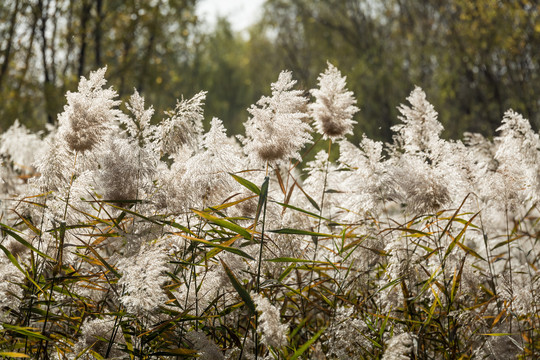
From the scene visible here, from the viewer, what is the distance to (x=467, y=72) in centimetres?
1208

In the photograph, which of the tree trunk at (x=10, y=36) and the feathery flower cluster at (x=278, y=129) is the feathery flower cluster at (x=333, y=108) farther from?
the tree trunk at (x=10, y=36)

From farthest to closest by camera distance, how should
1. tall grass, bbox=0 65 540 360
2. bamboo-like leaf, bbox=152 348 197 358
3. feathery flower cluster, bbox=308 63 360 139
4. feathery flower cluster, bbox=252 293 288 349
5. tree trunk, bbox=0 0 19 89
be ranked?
1. tree trunk, bbox=0 0 19 89
2. feathery flower cluster, bbox=308 63 360 139
3. tall grass, bbox=0 65 540 360
4. bamboo-like leaf, bbox=152 348 197 358
5. feathery flower cluster, bbox=252 293 288 349

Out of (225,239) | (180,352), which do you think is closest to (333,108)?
(225,239)

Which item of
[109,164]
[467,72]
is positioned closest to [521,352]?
[109,164]

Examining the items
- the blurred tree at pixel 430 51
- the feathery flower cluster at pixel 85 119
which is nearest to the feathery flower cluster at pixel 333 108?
the feathery flower cluster at pixel 85 119

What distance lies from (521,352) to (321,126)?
60.4 inches

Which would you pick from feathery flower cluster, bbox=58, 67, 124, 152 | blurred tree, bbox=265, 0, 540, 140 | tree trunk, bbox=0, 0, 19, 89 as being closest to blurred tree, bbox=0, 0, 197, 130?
tree trunk, bbox=0, 0, 19, 89

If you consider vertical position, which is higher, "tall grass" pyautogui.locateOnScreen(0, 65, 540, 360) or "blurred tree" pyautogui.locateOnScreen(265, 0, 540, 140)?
"blurred tree" pyautogui.locateOnScreen(265, 0, 540, 140)

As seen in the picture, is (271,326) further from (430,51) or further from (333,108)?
(430,51)

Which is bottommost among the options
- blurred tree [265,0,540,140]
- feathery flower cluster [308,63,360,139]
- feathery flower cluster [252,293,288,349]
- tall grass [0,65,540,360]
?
feathery flower cluster [252,293,288,349]

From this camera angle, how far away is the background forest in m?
8.43

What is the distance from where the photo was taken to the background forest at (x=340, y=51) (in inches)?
332

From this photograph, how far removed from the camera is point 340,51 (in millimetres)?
16672

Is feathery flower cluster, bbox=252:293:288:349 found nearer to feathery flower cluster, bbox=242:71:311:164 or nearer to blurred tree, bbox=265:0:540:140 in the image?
feathery flower cluster, bbox=242:71:311:164
